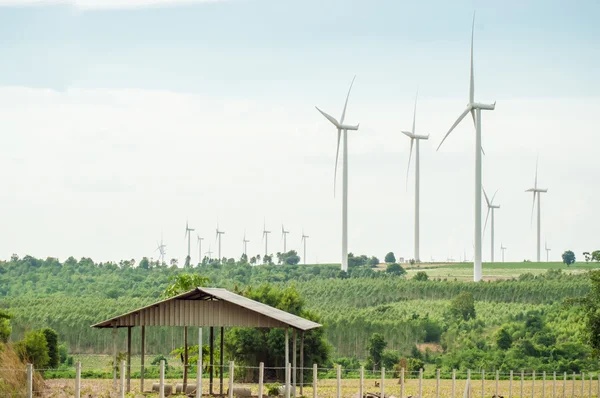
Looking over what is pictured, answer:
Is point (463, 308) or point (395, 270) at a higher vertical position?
point (395, 270)

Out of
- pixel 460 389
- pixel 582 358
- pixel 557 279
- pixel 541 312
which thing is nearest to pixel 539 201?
pixel 557 279

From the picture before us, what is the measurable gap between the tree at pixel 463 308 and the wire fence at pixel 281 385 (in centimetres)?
2379

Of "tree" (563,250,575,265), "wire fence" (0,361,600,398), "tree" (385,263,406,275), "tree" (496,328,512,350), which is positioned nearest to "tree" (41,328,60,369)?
"wire fence" (0,361,600,398)

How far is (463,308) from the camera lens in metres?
95.5

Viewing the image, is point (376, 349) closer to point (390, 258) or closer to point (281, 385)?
point (281, 385)

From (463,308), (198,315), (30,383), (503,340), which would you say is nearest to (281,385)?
(198,315)

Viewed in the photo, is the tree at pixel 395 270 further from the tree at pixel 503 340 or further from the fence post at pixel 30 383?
the fence post at pixel 30 383

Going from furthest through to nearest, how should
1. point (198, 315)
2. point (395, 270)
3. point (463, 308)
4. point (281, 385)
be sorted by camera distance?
point (395, 270), point (463, 308), point (281, 385), point (198, 315)

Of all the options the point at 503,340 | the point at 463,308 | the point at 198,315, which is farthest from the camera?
the point at 463,308

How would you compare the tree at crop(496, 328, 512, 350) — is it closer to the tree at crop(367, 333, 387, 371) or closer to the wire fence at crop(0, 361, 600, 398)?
the wire fence at crop(0, 361, 600, 398)

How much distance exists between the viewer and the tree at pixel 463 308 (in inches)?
3725

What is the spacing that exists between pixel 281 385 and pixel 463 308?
54.8 meters

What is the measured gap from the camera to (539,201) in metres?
130

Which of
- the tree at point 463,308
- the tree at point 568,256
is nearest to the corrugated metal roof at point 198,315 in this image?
the tree at point 463,308
